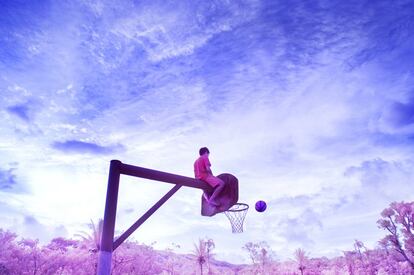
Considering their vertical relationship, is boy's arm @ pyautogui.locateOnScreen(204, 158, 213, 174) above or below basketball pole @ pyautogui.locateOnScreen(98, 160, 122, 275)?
above

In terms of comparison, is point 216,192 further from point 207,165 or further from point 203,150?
point 203,150

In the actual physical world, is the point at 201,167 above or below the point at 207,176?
above

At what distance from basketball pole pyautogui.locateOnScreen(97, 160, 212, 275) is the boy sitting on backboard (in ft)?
1.40

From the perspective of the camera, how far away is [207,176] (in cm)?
641

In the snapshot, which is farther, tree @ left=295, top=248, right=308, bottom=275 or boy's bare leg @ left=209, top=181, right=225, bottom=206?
tree @ left=295, top=248, right=308, bottom=275

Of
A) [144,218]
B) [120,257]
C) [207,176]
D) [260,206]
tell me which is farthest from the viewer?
[120,257]

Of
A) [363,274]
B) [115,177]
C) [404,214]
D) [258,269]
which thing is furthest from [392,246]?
[115,177]

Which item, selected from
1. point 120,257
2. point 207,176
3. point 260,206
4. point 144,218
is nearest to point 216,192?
point 207,176

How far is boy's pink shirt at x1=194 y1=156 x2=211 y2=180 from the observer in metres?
6.45

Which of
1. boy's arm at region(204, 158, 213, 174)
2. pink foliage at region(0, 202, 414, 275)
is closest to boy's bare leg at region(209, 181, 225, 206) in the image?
boy's arm at region(204, 158, 213, 174)

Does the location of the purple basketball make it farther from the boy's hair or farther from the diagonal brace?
the diagonal brace

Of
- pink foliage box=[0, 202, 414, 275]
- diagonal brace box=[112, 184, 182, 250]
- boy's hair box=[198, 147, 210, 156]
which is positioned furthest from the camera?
pink foliage box=[0, 202, 414, 275]

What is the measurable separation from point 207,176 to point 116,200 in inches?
89.0

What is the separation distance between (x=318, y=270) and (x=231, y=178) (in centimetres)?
7577
